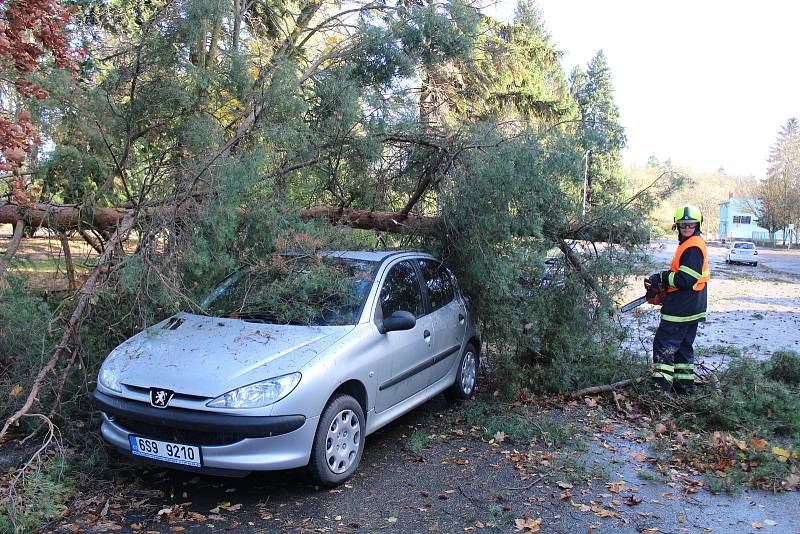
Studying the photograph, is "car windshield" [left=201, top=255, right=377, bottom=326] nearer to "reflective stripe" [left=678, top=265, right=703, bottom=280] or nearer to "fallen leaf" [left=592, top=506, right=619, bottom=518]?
"fallen leaf" [left=592, top=506, right=619, bottom=518]

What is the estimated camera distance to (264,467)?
3.88m

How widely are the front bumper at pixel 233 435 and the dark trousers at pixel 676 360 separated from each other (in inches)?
160

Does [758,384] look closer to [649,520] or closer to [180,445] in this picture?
[649,520]

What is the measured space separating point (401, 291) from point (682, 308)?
3.11 m

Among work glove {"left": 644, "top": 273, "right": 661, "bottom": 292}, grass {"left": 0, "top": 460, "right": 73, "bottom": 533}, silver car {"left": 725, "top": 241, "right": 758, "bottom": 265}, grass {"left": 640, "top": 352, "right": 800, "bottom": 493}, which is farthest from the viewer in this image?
silver car {"left": 725, "top": 241, "right": 758, "bottom": 265}

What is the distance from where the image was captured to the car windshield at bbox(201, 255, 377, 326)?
15.8ft

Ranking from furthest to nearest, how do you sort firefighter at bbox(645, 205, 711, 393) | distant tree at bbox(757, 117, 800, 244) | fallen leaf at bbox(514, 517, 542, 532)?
distant tree at bbox(757, 117, 800, 244) → firefighter at bbox(645, 205, 711, 393) → fallen leaf at bbox(514, 517, 542, 532)

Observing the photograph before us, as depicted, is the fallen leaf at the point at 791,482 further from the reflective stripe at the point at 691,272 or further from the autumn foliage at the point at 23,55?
the autumn foliage at the point at 23,55

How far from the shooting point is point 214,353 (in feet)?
13.9

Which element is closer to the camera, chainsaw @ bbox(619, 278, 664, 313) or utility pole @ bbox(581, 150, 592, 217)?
utility pole @ bbox(581, 150, 592, 217)

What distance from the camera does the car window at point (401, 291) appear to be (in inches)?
204

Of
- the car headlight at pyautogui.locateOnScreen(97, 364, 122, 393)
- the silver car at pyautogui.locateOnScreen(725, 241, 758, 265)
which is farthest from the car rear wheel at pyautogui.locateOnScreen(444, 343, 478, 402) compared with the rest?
the silver car at pyautogui.locateOnScreen(725, 241, 758, 265)

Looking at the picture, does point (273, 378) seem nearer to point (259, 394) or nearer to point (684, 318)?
point (259, 394)

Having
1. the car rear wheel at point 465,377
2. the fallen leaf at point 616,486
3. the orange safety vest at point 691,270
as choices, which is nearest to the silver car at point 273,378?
the car rear wheel at point 465,377
